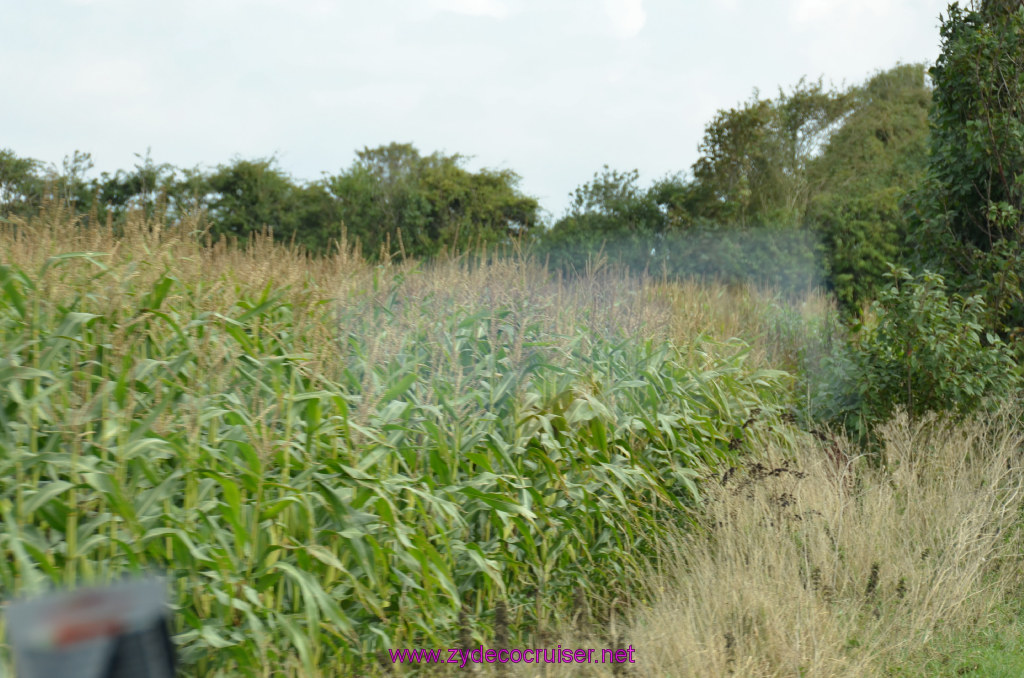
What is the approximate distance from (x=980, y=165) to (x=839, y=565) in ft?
12.7

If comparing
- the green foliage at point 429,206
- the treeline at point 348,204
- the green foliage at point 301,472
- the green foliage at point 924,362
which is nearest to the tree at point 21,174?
the treeline at point 348,204

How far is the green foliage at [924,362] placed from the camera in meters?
4.86

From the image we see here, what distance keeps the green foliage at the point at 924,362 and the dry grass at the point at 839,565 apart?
1.03 ft

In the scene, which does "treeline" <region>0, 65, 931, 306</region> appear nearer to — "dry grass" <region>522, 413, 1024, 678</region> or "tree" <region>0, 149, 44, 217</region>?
"tree" <region>0, 149, 44, 217</region>

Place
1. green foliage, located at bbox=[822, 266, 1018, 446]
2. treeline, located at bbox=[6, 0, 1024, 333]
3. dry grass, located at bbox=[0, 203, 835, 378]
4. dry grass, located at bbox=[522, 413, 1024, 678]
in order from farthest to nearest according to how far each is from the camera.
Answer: treeline, located at bbox=[6, 0, 1024, 333]
green foliage, located at bbox=[822, 266, 1018, 446]
dry grass, located at bbox=[0, 203, 835, 378]
dry grass, located at bbox=[522, 413, 1024, 678]

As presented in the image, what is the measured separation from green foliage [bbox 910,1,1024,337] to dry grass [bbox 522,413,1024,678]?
1.43 metres

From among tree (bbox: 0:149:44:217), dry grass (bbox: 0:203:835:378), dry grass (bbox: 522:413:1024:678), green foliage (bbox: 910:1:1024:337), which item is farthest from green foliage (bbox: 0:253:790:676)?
tree (bbox: 0:149:44:217)

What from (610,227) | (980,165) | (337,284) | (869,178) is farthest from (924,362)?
(869,178)

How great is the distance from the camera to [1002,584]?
3.68 m

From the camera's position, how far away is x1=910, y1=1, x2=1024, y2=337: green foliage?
18.0 feet

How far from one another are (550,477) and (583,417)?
454 mm

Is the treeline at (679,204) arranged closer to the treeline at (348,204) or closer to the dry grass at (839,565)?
the treeline at (348,204)

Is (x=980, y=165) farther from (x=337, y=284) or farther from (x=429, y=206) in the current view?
(x=429, y=206)

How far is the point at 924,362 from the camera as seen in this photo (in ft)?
16.0
